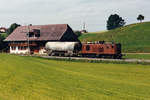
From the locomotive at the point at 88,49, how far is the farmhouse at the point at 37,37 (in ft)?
25.5

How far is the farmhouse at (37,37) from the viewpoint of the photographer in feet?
201

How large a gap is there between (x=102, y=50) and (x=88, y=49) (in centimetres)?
340

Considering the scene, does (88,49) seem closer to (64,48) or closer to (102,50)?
(102,50)

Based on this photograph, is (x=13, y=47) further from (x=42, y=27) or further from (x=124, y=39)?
(x=124, y=39)

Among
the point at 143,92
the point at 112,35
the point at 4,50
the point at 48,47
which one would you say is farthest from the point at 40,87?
the point at 112,35

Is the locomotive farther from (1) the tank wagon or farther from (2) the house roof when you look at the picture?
(2) the house roof

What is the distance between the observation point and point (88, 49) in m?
44.9

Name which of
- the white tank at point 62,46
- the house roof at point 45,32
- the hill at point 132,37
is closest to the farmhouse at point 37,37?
the house roof at point 45,32

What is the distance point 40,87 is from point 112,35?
7763cm

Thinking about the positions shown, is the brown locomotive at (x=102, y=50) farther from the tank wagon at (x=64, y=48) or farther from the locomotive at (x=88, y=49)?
Answer: the tank wagon at (x=64, y=48)

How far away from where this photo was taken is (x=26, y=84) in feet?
44.4

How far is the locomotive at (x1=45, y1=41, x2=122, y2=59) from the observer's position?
4228 centimetres

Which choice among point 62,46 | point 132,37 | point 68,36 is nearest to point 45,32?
point 68,36

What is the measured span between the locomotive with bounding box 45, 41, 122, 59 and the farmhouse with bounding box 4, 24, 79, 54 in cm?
778
